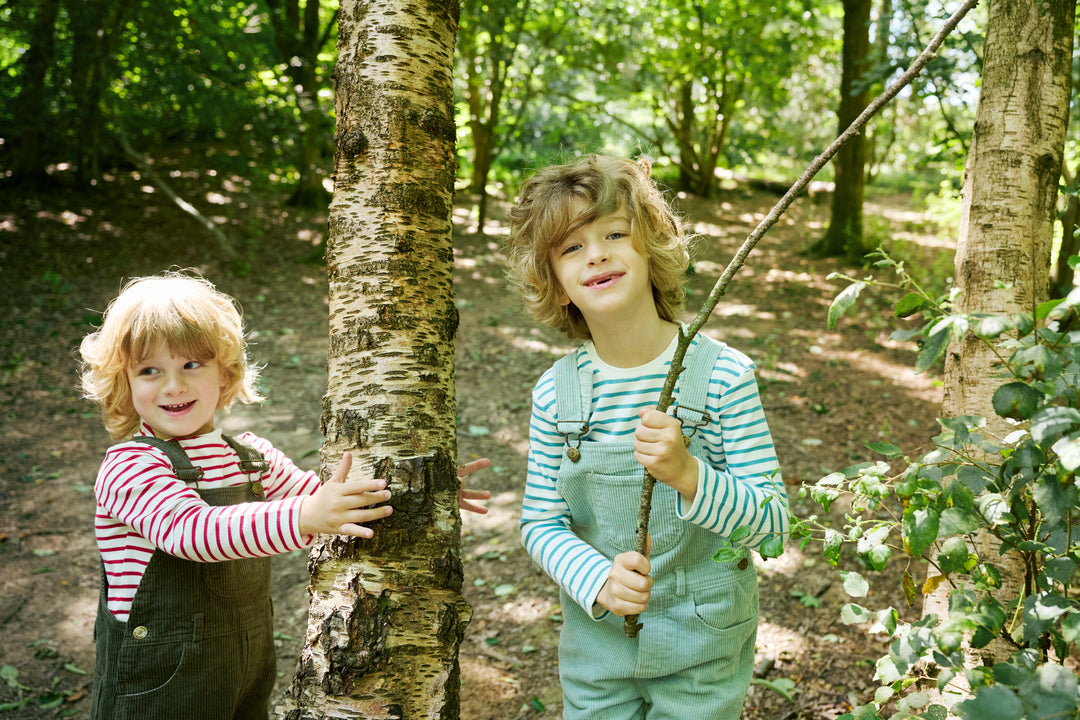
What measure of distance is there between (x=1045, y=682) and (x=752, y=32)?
12047 millimetres

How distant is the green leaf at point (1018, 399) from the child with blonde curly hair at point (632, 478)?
1.86 ft

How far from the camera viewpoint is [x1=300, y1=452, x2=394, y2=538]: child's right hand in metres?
1.55

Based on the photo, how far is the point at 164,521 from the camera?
171cm

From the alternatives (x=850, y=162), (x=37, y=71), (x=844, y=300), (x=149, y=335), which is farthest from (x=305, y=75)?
(x=844, y=300)

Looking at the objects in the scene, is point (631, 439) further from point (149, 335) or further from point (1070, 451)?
point (149, 335)

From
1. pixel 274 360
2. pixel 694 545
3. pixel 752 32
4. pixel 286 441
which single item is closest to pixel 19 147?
pixel 274 360

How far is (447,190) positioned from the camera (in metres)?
1.87

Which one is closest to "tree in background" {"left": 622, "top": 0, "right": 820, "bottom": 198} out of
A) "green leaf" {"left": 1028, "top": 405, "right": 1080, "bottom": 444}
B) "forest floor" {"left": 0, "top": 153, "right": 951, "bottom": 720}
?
"forest floor" {"left": 0, "top": 153, "right": 951, "bottom": 720}

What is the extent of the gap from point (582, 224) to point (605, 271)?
0.15 m

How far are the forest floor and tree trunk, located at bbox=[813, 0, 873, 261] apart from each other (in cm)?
34

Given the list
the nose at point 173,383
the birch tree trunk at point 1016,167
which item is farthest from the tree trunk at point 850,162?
the nose at point 173,383

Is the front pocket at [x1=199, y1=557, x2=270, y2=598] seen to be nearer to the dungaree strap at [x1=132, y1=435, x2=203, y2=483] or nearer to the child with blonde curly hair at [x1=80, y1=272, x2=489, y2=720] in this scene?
the child with blonde curly hair at [x1=80, y1=272, x2=489, y2=720]

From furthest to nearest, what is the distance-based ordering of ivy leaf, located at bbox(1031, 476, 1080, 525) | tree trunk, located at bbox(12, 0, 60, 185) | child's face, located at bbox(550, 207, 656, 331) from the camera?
1. tree trunk, located at bbox(12, 0, 60, 185)
2. child's face, located at bbox(550, 207, 656, 331)
3. ivy leaf, located at bbox(1031, 476, 1080, 525)

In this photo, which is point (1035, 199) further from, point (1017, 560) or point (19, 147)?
point (19, 147)
